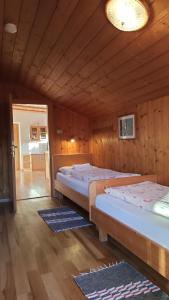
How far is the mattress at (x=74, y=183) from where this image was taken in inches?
128

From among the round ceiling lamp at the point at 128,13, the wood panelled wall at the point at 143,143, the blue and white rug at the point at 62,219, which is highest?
the round ceiling lamp at the point at 128,13

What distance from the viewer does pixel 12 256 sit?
231 cm

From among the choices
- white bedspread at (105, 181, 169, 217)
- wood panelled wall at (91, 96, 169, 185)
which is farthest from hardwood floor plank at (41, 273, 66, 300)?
wood panelled wall at (91, 96, 169, 185)

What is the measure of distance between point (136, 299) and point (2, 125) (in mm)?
3882

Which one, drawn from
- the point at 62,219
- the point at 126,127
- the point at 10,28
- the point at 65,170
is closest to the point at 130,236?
the point at 62,219

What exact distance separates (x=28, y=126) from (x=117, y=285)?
8.47 metres

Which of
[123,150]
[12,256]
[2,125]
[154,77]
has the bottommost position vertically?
[12,256]

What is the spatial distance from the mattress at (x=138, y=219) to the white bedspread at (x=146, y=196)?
0.05 metres

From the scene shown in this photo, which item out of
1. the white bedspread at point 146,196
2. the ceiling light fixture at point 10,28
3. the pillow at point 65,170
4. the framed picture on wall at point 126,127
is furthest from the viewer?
the pillow at point 65,170

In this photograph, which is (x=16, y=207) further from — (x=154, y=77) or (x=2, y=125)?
(x=154, y=77)

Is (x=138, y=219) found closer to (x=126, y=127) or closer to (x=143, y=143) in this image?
(x=143, y=143)

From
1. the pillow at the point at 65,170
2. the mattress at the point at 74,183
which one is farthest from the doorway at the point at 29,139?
the mattress at the point at 74,183

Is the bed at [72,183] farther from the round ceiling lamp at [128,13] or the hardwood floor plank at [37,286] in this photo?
the round ceiling lamp at [128,13]

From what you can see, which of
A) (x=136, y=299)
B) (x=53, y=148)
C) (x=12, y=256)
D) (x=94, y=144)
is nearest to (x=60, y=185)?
(x=53, y=148)
